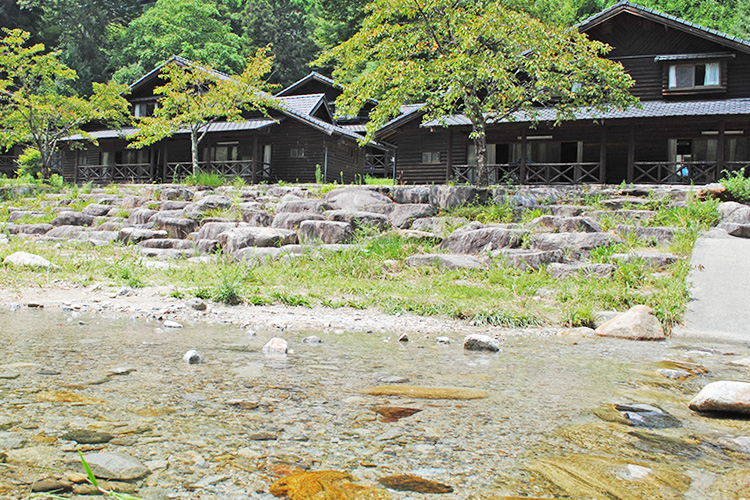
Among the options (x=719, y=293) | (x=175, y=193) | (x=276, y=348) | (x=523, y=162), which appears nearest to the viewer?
(x=276, y=348)

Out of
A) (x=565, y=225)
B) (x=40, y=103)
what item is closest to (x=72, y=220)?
(x=40, y=103)

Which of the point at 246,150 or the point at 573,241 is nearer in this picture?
the point at 573,241

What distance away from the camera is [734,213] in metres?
12.0

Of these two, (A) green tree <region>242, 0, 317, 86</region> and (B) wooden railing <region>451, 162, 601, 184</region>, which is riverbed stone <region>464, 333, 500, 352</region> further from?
(A) green tree <region>242, 0, 317, 86</region>

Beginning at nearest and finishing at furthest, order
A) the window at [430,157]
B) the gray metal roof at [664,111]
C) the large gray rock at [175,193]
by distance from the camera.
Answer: the large gray rock at [175,193]
the gray metal roof at [664,111]
the window at [430,157]

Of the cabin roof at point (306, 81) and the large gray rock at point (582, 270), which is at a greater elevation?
the cabin roof at point (306, 81)

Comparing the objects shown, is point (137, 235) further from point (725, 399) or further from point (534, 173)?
point (534, 173)

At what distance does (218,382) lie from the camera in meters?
3.27

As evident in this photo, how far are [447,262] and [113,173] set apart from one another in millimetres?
24842

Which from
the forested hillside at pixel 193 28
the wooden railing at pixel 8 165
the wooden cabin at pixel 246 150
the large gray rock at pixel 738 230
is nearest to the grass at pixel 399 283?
the large gray rock at pixel 738 230

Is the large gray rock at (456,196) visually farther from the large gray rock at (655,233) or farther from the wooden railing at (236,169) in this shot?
the wooden railing at (236,169)

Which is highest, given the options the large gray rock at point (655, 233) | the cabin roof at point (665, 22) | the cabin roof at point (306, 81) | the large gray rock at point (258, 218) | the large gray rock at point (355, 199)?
the cabin roof at point (306, 81)

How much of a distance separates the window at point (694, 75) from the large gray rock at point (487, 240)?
524 inches

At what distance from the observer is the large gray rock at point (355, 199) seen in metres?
14.4
